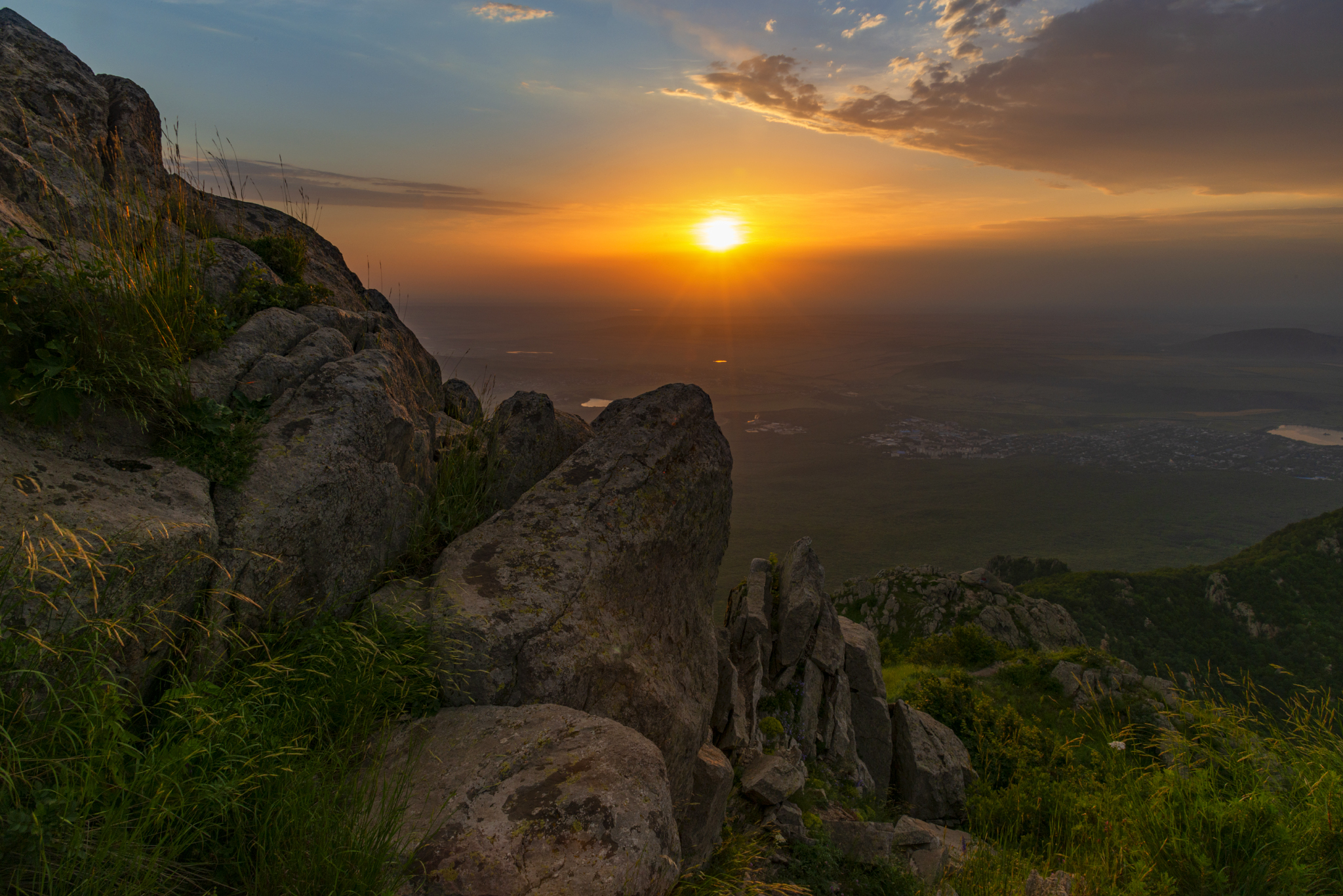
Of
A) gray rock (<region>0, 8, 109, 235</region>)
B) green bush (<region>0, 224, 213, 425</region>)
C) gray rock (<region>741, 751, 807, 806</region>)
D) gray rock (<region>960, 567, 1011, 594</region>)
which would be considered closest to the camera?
green bush (<region>0, 224, 213, 425</region>)

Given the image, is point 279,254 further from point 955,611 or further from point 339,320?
point 955,611

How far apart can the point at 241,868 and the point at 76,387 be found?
397 centimetres

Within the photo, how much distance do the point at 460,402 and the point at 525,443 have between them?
4.83 m

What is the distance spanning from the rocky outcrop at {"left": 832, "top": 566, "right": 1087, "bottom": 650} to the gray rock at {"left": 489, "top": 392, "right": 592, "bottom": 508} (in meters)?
52.3

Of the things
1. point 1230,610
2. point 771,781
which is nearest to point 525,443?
point 771,781

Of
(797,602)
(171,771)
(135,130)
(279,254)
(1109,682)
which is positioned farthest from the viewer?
(1109,682)

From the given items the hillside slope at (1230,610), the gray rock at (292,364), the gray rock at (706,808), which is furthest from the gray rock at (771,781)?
the hillside slope at (1230,610)

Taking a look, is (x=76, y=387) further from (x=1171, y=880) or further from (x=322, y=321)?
(x=1171, y=880)

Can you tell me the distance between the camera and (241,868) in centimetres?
335

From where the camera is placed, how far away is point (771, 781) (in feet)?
30.3

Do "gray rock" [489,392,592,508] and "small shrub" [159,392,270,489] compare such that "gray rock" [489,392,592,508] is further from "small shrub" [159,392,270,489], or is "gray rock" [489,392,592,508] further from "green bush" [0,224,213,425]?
"green bush" [0,224,213,425]

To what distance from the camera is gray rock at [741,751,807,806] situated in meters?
9.11

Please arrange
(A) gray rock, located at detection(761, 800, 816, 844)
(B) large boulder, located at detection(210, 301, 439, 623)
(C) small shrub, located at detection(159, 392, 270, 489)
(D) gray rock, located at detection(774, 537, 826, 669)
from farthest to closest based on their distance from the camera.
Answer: (D) gray rock, located at detection(774, 537, 826, 669)
(A) gray rock, located at detection(761, 800, 816, 844)
(C) small shrub, located at detection(159, 392, 270, 489)
(B) large boulder, located at detection(210, 301, 439, 623)

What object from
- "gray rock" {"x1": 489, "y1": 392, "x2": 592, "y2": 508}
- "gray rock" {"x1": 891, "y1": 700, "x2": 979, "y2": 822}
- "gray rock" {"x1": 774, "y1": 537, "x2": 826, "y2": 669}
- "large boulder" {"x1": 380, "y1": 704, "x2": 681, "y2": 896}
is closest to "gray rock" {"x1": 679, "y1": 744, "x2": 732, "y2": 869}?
"large boulder" {"x1": 380, "y1": 704, "x2": 681, "y2": 896}
